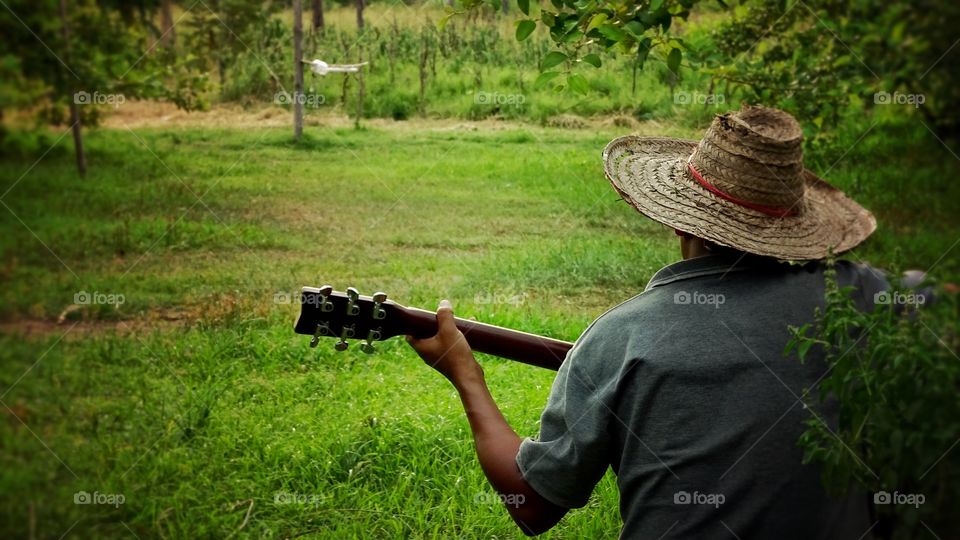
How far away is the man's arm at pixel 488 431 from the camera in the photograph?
202 cm

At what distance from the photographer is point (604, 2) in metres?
3.27

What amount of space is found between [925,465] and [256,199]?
7039 mm

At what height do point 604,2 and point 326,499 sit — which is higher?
point 604,2

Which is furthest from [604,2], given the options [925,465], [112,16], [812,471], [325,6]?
[325,6]

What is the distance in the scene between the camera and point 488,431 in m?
2.12

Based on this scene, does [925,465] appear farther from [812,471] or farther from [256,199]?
[256,199]
